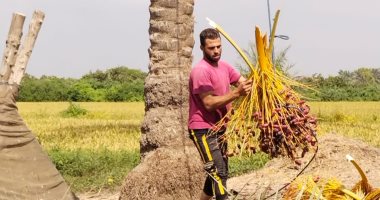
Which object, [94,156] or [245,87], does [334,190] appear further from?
[94,156]

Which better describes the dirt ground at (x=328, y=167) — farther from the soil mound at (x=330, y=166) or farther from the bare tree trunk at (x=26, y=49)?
the bare tree trunk at (x=26, y=49)

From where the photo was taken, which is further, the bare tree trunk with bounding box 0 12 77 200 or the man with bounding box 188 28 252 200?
the bare tree trunk with bounding box 0 12 77 200

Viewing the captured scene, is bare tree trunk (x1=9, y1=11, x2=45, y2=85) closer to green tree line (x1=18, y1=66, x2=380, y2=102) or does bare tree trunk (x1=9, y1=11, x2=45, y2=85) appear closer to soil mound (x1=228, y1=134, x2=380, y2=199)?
soil mound (x1=228, y1=134, x2=380, y2=199)

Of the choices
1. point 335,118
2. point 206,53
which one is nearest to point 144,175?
point 206,53

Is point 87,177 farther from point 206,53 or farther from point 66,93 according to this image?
point 66,93

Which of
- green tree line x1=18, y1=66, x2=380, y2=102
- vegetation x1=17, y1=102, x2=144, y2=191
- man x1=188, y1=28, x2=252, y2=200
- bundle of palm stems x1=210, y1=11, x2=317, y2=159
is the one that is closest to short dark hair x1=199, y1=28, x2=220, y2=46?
man x1=188, y1=28, x2=252, y2=200

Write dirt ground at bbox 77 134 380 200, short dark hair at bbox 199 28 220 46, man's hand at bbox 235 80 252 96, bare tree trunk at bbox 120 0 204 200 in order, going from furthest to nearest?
dirt ground at bbox 77 134 380 200
bare tree trunk at bbox 120 0 204 200
short dark hair at bbox 199 28 220 46
man's hand at bbox 235 80 252 96

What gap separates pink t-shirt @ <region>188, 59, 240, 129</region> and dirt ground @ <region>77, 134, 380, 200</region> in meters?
4.58

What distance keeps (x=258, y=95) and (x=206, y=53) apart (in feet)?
3.42

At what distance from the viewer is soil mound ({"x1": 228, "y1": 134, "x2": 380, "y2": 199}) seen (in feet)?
37.8

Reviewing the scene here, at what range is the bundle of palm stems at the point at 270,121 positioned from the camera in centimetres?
512

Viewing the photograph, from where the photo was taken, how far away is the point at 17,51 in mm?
8484

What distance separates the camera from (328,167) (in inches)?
479

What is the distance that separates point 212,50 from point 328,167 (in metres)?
6.44
